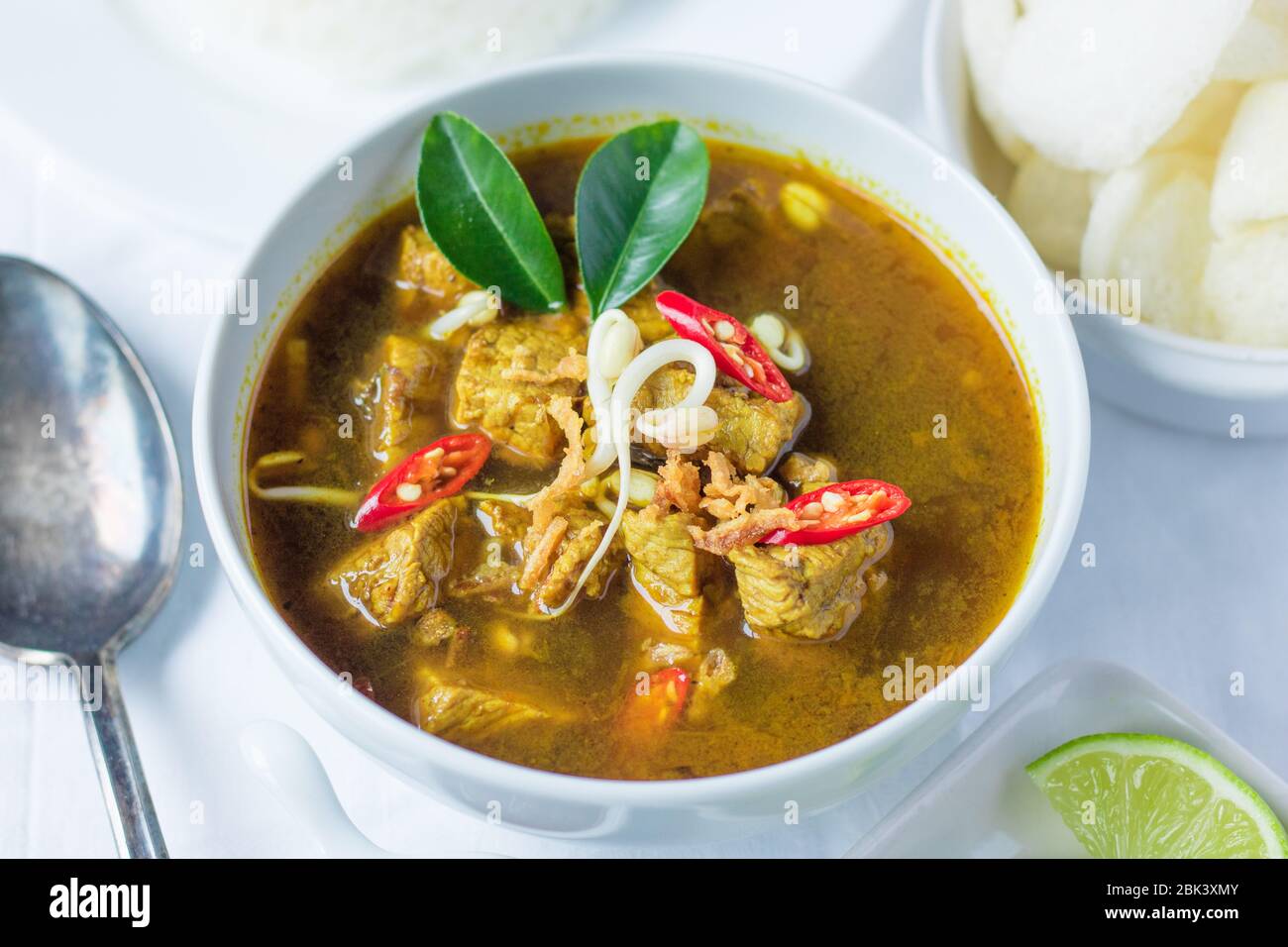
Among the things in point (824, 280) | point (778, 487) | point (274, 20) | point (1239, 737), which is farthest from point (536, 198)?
point (1239, 737)

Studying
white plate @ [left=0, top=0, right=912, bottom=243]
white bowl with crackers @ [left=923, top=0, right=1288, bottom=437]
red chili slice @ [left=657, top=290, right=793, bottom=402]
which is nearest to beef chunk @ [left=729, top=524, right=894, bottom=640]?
red chili slice @ [left=657, top=290, right=793, bottom=402]

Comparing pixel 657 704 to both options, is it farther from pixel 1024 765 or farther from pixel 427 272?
pixel 427 272

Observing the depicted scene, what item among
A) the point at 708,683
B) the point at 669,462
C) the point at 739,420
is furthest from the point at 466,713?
the point at 739,420

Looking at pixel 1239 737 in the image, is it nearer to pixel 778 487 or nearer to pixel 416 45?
pixel 778 487

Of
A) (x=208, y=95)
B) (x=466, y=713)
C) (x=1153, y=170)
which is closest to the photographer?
(x=466, y=713)

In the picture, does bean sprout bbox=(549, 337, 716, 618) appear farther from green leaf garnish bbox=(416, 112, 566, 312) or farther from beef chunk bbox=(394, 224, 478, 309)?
beef chunk bbox=(394, 224, 478, 309)

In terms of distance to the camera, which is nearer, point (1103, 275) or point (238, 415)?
point (238, 415)
